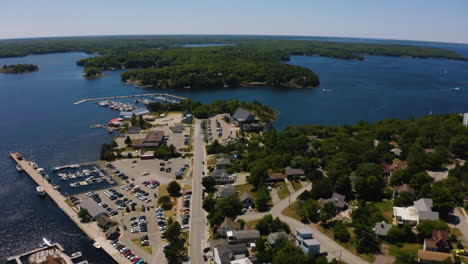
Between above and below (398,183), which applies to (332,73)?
above

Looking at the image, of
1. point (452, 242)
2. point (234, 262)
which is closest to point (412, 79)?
point (452, 242)

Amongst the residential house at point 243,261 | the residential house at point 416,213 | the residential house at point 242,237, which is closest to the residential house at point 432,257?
the residential house at point 416,213

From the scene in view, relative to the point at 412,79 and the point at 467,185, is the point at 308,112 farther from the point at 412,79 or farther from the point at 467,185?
the point at 412,79

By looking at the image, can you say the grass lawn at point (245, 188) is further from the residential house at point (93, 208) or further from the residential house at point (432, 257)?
the residential house at point (432, 257)

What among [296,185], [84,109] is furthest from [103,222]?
[84,109]

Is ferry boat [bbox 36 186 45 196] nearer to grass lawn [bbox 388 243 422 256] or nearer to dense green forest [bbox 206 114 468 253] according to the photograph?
dense green forest [bbox 206 114 468 253]

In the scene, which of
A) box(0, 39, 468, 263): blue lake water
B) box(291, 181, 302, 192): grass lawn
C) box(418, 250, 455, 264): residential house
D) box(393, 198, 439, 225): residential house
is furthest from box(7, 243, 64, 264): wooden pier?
box(393, 198, 439, 225): residential house
